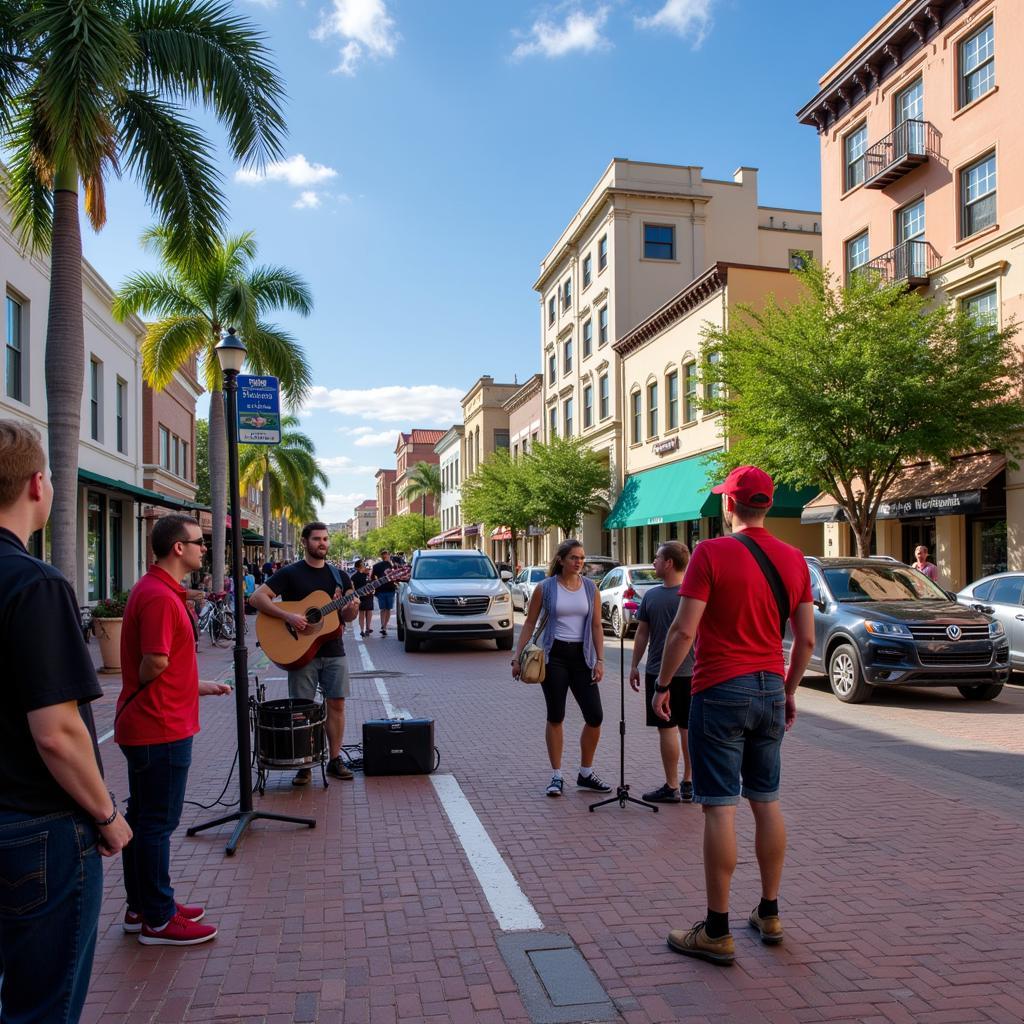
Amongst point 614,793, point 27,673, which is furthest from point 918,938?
point 27,673

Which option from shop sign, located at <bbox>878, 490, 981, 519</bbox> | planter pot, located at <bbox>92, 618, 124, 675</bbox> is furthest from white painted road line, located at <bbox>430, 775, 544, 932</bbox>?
shop sign, located at <bbox>878, 490, 981, 519</bbox>

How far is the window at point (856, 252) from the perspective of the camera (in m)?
23.9

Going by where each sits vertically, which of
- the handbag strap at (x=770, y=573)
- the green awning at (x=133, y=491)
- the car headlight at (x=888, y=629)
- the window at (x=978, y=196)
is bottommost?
the car headlight at (x=888, y=629)

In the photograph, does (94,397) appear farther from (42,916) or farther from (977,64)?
(42,916)

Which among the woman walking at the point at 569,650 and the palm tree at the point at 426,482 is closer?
the woman walking at the point at 569,650

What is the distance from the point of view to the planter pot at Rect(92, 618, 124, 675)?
46.7 ft

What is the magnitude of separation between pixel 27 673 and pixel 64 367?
10.5 metres

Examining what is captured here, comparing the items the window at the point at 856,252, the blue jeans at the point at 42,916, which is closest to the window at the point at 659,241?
the window at the point at 856,252

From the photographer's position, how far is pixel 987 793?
683cm

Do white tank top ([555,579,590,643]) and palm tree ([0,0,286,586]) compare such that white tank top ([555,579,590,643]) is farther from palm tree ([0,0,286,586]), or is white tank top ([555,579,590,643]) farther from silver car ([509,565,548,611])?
silver car ([509,565,548,611])

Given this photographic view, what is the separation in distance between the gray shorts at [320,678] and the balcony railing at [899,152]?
19467mm

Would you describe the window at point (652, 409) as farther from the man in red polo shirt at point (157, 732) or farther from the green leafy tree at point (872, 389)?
the man in red polo shirt at point (157, 732)

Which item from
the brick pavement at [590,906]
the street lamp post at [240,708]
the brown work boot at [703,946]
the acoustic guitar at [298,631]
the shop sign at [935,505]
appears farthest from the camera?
the shop sign at [935,505]

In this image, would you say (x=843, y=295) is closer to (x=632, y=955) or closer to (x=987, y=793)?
(x=987, y=793)
